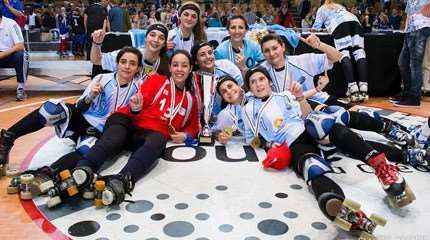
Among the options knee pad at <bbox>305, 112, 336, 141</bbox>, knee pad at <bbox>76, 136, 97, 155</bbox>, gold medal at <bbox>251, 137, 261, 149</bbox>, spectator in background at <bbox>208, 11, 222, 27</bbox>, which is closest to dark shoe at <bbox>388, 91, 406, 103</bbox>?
gold medal at <bbox>251, 137, 261, 149</bbox>

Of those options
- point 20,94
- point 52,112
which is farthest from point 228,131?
point 20,94

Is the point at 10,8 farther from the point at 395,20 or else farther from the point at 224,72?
the point at 395,20

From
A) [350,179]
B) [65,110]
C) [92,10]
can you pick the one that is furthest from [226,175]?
[92,10]

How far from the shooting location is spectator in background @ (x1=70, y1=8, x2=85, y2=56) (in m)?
9.66

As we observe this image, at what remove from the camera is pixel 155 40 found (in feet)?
11.1

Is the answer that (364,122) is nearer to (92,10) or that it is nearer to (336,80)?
(336,80)

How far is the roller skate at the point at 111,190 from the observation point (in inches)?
89.4

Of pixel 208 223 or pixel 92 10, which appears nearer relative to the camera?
pixel 208 223

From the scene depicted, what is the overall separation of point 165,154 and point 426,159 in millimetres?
1828

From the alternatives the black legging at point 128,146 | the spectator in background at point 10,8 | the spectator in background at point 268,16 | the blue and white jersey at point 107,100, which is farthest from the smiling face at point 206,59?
the spectator in background at point 268,16

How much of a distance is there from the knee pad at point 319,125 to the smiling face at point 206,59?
3.40 feet

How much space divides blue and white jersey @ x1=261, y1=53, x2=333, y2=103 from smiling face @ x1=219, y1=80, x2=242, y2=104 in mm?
323

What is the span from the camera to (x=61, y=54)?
9555 mm

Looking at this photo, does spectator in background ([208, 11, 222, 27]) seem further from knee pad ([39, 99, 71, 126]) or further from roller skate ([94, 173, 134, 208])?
roller skate ([94, 173, 134, 208])
